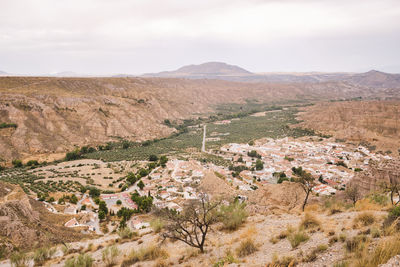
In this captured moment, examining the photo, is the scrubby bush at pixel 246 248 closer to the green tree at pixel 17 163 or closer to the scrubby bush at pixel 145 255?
the scrubby bush at pixel 145 255

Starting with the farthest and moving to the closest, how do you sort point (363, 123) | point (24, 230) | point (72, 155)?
point (363, 123) → point (72, 155) → point (24, 230)

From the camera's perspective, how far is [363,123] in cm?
6212

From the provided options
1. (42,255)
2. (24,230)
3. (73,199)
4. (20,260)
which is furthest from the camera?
(73,199)

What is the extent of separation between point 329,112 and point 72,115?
256 feet

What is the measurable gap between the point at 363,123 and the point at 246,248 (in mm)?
68948

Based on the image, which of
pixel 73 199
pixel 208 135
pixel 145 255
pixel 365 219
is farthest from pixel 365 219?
pixel 208 135

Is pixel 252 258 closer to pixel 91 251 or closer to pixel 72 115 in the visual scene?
pixel 91 251

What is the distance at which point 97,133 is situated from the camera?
6197 centimetres

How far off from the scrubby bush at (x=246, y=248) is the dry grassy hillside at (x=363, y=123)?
54117 millimetres

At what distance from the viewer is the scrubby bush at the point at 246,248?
7941 millimetres

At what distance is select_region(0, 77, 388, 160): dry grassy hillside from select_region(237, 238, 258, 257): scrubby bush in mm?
51317

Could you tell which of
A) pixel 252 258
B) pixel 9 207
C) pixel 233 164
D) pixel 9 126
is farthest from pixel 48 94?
pixel 252 258

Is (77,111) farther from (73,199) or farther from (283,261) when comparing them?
(283,261)

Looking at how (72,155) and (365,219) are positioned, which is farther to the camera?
(72,155)
